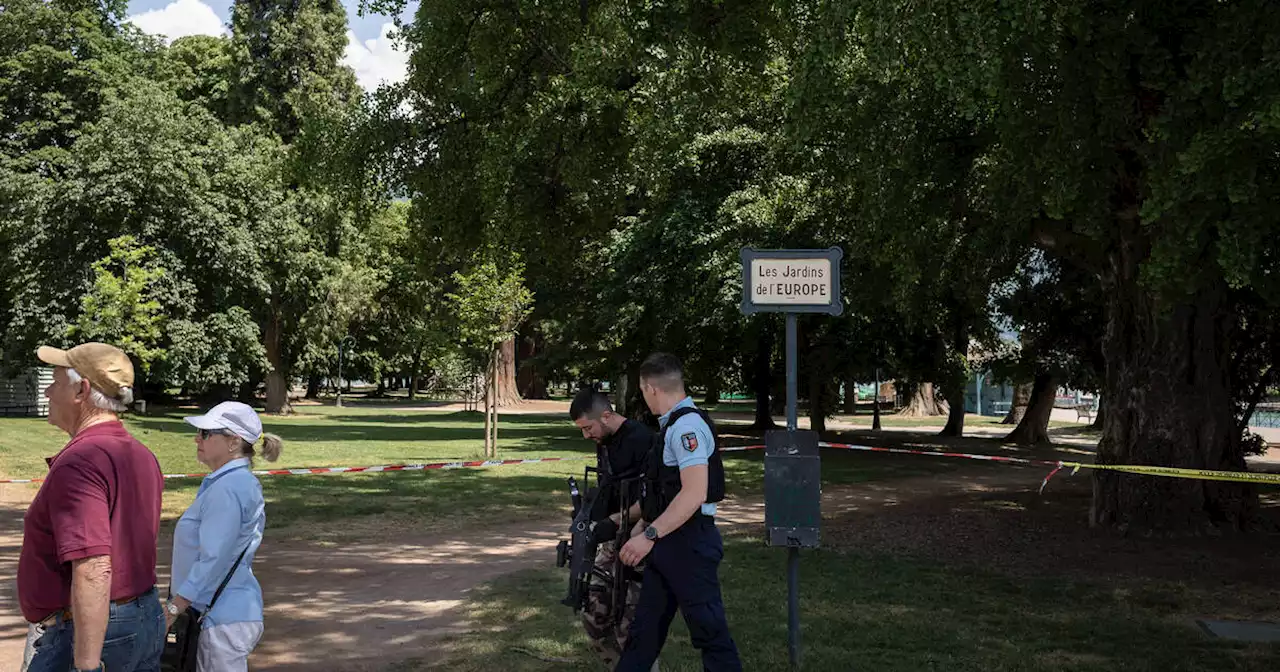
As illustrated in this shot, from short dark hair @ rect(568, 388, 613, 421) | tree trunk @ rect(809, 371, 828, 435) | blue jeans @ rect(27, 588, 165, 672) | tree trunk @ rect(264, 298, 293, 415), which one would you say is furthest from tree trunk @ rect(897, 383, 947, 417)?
blue jeans @ rect(27, 588, 165, 672)

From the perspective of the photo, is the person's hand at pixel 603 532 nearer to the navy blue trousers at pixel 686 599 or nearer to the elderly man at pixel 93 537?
the navy blue trousers at pixel 686 599

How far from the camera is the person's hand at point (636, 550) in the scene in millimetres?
5391

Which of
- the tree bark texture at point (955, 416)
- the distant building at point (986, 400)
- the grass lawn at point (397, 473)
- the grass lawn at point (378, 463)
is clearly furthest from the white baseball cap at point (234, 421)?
the distant building at point (986, 400)

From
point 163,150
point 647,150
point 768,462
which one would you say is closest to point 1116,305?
point 647,150

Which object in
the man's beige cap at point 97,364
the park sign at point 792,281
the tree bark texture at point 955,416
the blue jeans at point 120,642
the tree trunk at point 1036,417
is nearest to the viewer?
the blue jeans at point 120,642

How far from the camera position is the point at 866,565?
36.6 ft

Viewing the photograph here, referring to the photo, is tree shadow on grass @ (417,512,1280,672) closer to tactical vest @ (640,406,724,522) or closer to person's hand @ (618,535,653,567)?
tactical vest @ (640,406,724,522)

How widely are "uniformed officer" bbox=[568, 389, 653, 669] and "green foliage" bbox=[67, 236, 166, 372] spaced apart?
28860 mm

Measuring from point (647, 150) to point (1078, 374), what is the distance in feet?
55.9

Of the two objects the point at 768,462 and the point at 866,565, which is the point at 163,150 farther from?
the point at 768,462

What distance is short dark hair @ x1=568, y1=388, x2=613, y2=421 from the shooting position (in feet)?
21.3

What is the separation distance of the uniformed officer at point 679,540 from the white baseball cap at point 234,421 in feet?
5.96

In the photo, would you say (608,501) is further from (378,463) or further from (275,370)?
(275,370)

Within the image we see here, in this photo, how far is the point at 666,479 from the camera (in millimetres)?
5621
